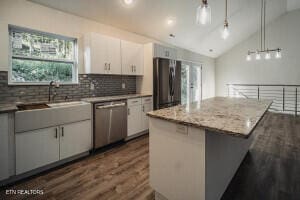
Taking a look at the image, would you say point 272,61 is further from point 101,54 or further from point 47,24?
point 47,24

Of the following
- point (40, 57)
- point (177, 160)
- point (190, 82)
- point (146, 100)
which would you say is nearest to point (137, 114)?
point (146, 100)

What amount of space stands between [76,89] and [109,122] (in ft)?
3.02

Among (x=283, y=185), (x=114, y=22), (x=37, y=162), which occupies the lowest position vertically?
(x=283, y=185)

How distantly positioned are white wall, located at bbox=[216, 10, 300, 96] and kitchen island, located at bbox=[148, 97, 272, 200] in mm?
6100

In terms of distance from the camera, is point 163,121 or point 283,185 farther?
point 283,185

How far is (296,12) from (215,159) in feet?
23.6

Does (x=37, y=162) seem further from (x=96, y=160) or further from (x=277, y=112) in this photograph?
(x=277, y=112)

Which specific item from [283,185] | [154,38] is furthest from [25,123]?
[154,38]

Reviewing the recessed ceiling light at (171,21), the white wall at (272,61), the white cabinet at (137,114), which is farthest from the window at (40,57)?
the white wall at (272,61)

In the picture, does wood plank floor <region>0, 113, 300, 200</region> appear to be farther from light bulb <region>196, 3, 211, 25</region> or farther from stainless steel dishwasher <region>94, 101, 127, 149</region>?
light bulb <region>196, 3, 211, 25</region>

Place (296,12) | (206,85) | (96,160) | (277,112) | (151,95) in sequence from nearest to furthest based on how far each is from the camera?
1. (96,160)
2. (151,95)
3. (296,12)
4. (277,112)
5. (206,85)

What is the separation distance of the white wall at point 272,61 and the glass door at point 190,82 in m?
1.69

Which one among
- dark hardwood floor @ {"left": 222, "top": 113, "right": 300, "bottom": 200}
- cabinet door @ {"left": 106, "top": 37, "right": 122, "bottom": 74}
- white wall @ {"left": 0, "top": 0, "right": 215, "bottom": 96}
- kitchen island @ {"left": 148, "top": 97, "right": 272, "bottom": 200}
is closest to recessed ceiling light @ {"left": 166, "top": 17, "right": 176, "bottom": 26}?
white wall @ {"left": 0, "top": 0, "right": 215, "bottom": 96}

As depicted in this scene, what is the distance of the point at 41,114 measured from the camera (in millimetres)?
→ 2246
